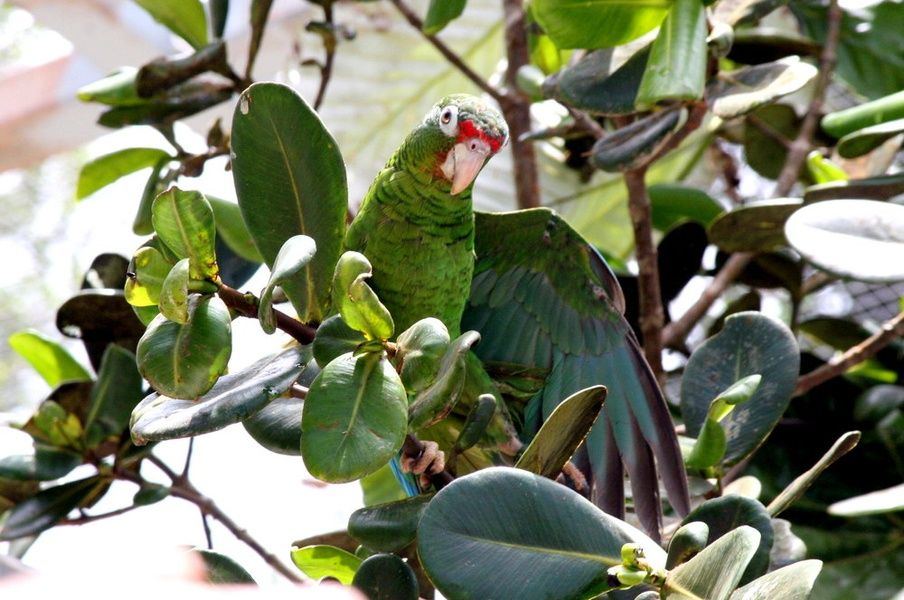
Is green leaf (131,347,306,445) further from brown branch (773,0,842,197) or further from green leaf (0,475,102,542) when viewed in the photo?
brown branch (773,0,842,197)

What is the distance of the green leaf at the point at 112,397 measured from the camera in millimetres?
1010

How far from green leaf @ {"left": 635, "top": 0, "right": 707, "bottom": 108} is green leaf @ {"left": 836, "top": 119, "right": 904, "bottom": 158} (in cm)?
15

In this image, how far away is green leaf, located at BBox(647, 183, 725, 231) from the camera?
4.22ft

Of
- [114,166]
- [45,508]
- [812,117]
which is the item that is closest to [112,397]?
[45,508]

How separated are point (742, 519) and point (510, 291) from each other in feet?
1.92

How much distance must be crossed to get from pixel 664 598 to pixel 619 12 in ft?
1.76

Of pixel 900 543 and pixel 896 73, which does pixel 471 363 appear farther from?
pixel 896 73

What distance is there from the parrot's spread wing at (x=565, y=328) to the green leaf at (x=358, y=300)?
460 millimetres

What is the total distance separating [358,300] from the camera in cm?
60

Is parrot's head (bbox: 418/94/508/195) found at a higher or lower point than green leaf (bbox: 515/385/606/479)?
higher

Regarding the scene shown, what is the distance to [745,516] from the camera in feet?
2.28

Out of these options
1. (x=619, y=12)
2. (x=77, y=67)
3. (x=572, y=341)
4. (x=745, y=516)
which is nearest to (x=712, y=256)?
(x=572, y=341)

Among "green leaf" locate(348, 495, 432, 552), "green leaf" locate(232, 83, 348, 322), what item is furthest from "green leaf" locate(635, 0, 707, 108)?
"green leaf" locate(348, 495, 432, 552)

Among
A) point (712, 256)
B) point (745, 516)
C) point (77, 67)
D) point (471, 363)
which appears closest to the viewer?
point (745, 516)
